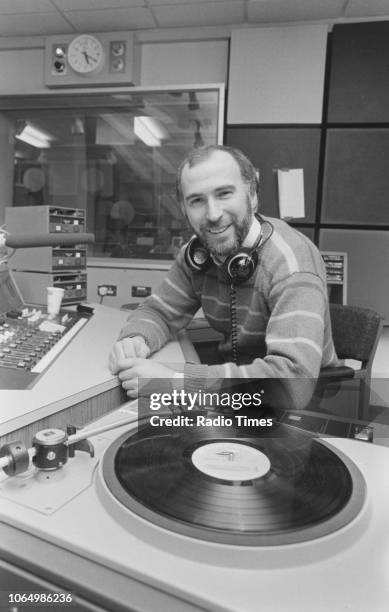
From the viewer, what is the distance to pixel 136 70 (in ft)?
9.21

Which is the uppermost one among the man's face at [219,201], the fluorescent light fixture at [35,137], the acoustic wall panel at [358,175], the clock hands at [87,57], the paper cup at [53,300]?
the clock hands at [87,57]

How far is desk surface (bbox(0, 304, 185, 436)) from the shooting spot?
2.36ft

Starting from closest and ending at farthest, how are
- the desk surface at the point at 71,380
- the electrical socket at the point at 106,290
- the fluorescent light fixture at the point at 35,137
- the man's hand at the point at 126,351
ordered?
the desk surface at the point at 71,380 → the man's hand at the point at 126,351 → the electrical socket at the point at 106,290 → the fluorescent light fixture at the point at 35,137

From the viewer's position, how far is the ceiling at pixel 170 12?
249cm

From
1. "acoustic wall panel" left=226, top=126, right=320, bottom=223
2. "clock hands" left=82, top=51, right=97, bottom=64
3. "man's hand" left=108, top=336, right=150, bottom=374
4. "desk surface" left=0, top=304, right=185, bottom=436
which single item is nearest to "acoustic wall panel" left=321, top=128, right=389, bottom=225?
"acoustic wall panel" left=226, top=126, right=320, bottom=223

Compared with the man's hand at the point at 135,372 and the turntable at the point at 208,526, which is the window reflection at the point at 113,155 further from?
the turntable at the point at 208,526

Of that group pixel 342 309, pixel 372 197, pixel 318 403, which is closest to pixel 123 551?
pixel 318 403

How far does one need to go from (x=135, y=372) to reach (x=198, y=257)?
1.52 feet

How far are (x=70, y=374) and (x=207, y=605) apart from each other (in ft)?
2.13

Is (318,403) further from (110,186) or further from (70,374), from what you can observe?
(110,186)

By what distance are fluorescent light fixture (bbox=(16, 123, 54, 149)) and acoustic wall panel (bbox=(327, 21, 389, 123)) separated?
1982 millimetres

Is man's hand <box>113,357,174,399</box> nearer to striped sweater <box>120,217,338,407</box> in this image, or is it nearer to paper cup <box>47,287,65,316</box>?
striped sweater <box>120,217,338,407</box>

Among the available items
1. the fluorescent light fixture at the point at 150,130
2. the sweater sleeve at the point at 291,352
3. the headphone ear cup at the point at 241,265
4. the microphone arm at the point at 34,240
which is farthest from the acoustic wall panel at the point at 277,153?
the sweater sleeve at the point at 291,352

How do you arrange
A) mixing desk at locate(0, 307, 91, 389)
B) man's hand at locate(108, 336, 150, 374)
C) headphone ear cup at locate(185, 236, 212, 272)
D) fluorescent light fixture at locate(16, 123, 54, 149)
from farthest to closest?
fluorescent light fixture at locate(16, 123, 54, 149), headphone ear cup at locate(185, 236, 212, 272), man's hand at locate(108, 336, 150, 374), mixing desk at locate(0, 307, 91, 389)
